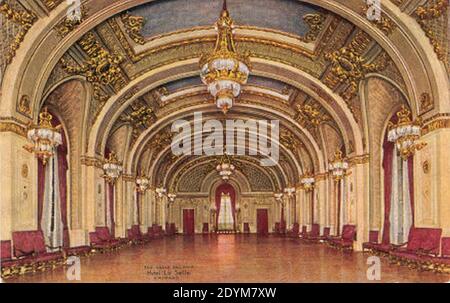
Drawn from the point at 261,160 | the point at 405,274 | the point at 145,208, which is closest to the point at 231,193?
the point at 261,160

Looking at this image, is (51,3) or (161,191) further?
(161,191)

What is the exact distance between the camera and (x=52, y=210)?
12641 mm

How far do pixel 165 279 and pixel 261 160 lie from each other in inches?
1004

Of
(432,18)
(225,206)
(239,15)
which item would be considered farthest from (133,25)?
(225,206)

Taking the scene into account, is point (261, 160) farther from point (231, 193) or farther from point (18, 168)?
point (18, 168)

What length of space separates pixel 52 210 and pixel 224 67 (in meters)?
5.66

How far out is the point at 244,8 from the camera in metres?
12.0

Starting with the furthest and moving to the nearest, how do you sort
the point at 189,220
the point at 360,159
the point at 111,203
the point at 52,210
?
the point at 189,220, the point at 111,203, the point at 360,159, the point at 52,210

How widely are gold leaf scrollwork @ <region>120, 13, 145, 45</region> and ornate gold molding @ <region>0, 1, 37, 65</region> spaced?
254cm

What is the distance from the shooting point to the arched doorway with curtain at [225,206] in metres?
38.8

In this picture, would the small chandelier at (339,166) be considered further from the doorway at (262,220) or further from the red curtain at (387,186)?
the doorway at (262,220)

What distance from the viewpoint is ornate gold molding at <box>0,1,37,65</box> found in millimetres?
8844

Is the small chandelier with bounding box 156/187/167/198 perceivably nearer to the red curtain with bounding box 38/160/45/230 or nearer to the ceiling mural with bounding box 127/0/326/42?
the ceiling mural with bounding box 127/0/326/42

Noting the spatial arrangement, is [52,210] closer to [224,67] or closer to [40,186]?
[40,186]
